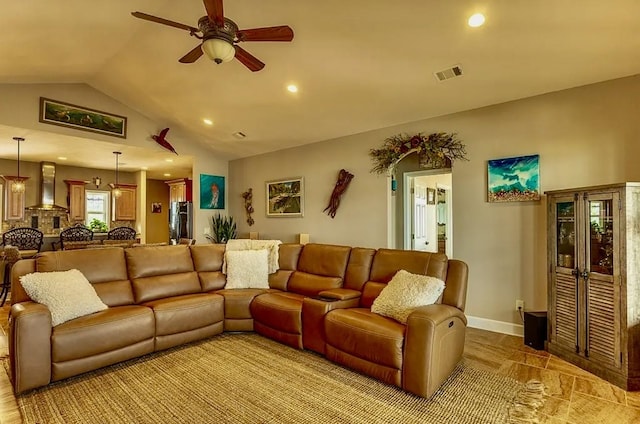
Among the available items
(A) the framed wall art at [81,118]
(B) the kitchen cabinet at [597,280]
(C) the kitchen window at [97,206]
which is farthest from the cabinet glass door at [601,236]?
(C) the kitchen window at [97,206]

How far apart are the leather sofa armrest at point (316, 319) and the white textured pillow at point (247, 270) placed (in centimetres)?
103

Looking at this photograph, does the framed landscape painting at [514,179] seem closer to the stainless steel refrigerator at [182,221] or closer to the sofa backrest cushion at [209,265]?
the sofa backrest cushion at [209,265]

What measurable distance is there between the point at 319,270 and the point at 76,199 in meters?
6.99

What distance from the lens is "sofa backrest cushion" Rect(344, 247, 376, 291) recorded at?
354cm

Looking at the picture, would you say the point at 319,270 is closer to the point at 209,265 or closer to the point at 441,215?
the point at 209,265

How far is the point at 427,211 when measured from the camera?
5922mm

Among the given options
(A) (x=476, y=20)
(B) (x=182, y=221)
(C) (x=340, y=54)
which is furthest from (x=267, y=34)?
(B) (x=182, y=221)

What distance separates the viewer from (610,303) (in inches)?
106

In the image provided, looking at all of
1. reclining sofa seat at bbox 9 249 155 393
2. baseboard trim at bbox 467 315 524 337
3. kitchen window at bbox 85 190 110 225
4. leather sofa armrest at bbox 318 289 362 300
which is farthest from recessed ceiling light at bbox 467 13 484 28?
kitchen window at bbox 85 190 110 225

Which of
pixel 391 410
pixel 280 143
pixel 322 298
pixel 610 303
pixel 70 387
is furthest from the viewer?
pixel 280 143

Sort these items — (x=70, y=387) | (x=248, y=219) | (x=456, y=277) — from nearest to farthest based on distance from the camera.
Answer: (x=70, y=387), (x=456, y=277), (x=248, y=219)

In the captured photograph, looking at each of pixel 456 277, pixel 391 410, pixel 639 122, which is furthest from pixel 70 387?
pixel 639 122

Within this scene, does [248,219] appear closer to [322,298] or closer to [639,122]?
[322,298]

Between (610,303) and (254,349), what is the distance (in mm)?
3235
